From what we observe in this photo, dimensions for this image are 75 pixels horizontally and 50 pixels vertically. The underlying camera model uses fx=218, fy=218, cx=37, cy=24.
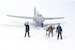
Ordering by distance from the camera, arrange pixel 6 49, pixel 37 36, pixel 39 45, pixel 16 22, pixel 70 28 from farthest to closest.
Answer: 1. pixel 16 22
2. pixel 70 28
3. pixel 37 36
4. pixel 39 45
5. pixel 6 49

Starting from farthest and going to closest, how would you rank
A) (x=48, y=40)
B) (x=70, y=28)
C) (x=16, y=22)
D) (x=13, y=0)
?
(x=13, y=0)
(x=16, y=22)
(x=70, y=28)
(x=48, y=40)

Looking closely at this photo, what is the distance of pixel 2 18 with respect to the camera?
86.1ft

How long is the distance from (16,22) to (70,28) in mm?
6262

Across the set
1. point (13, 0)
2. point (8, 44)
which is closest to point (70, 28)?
point (8, 44)

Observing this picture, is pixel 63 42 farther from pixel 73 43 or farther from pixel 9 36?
pixel 9 36

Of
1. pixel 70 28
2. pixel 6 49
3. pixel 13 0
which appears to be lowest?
pixel 6 49

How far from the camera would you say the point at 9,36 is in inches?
762

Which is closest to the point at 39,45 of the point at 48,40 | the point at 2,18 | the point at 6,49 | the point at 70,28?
the point at 48,40

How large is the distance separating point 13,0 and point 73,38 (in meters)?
29.7

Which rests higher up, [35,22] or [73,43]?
[35,22]

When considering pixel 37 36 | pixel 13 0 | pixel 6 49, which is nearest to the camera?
pixel 6 49

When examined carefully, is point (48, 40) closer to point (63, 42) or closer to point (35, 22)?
point (63, 42)

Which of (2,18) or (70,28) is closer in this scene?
(70,28)

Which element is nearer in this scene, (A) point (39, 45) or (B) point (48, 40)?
(A) point (39, 45)
